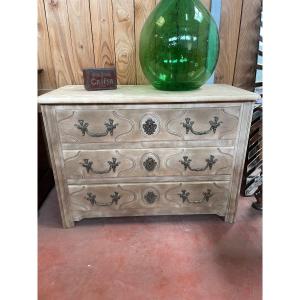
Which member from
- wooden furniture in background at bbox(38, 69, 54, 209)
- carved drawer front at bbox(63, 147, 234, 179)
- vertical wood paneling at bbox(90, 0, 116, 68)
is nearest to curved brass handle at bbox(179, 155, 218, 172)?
carved drawer front at bbox(63, 147, 234, 179)

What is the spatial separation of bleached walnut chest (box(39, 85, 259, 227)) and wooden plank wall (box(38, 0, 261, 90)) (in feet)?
1.07

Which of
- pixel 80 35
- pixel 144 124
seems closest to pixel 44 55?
pixel 80 35

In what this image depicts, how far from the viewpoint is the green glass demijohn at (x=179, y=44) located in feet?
3.23

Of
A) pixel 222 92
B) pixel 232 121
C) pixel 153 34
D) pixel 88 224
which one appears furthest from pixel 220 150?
pixel 88 224

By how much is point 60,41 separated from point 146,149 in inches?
29.4

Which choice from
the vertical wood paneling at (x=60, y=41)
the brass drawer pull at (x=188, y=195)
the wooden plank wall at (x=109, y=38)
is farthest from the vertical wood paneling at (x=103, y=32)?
the brass drawer pull at (x=188, y=195)

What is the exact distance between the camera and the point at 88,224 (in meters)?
1.19

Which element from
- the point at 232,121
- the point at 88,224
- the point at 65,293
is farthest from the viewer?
the point at 88,224

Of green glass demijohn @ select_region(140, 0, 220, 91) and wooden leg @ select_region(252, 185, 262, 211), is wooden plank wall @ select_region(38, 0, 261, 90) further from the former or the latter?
wooden leg @ select_region(252, 185, 262, 211)

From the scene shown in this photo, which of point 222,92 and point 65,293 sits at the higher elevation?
point 222,92

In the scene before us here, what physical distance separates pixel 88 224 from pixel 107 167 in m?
0.35

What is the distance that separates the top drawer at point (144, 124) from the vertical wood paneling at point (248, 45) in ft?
1.53

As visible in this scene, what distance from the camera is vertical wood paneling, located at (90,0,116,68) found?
3.94 ft
